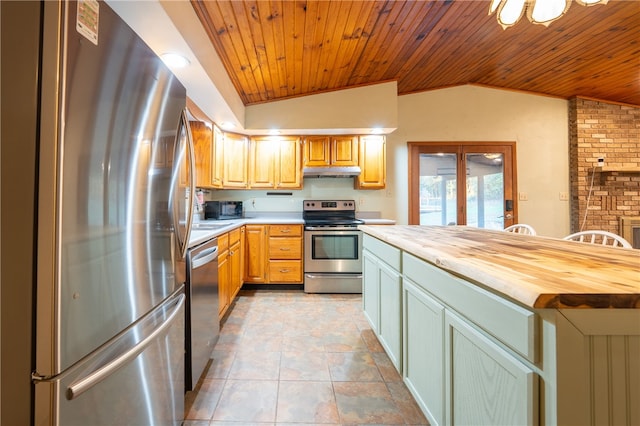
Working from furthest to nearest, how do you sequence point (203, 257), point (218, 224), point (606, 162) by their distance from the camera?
point (606, 162), point (218, 224), point (203, 257)

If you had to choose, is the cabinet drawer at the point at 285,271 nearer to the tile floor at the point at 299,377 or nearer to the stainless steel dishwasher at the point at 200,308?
the tile floor at the point at 299,377

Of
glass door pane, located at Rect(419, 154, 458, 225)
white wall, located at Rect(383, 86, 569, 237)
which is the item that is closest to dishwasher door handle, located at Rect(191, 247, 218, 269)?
white wall, located at Rect(383, 86, 569, 237)

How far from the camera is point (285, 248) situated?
3.33 meters

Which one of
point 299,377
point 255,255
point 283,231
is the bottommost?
point 299,377

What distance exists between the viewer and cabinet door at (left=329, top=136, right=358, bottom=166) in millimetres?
3645

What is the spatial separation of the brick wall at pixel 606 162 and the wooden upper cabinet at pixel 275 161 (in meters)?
4.16

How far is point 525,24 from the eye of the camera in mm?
2518

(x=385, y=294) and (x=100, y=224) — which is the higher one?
(x=100, y=224)

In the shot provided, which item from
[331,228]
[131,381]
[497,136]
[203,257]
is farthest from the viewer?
[497,136]

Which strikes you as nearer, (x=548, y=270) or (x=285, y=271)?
(x=548, y=270)

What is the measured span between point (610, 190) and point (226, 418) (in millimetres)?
5613

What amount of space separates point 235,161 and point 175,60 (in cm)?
179

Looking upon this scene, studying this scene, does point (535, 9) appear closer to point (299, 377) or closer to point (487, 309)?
point (487, 309)

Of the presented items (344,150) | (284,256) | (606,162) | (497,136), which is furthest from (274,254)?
(606,162)
